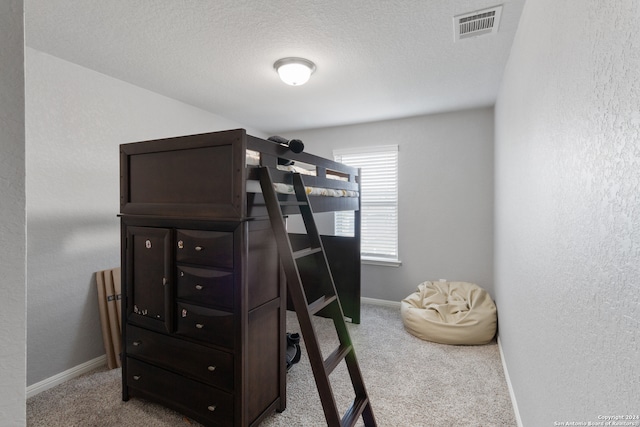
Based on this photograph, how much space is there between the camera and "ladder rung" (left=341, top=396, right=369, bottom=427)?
1.57 metres

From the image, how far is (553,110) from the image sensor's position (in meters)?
1.18

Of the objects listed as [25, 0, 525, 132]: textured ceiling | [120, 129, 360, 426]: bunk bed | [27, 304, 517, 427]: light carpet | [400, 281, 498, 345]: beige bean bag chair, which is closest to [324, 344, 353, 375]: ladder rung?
[120, 129, 360, 426]: bunk bed

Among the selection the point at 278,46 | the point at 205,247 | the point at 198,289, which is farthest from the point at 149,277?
the point at 278,46

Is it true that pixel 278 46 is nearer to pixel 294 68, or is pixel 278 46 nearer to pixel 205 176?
pixel 294 68

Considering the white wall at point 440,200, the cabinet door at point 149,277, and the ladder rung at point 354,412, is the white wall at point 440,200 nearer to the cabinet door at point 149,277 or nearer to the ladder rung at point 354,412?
the ladder rung at point 354,412

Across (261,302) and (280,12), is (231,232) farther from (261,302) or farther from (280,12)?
(280,12)

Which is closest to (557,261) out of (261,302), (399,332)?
(261,302)

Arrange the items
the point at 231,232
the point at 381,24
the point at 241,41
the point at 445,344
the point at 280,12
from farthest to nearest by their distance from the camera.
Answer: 1. the point at 445,344
2. the point at 241,41
3. the point at 381,24
4. the point at 280,12
5. the point at 231,232

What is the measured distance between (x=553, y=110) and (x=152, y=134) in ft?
10.6

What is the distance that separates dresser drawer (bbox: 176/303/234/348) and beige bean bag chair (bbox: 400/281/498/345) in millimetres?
2148

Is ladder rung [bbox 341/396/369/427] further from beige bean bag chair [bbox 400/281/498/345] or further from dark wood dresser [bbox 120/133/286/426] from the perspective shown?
beige bean bag chair [bbox 400/281/498/345]

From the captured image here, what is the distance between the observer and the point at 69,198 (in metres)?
2.42

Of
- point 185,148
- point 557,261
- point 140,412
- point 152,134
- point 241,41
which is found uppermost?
point 241,41

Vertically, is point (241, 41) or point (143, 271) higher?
point (241, 41)
